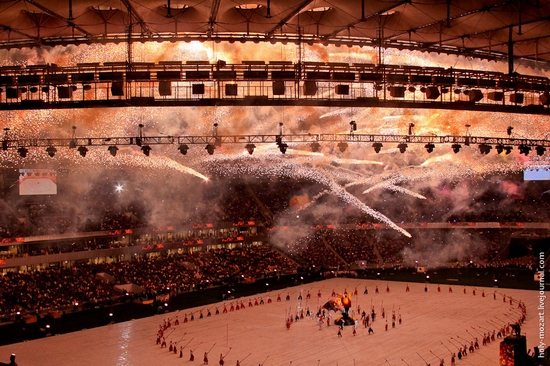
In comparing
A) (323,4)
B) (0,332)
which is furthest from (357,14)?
(0,332)

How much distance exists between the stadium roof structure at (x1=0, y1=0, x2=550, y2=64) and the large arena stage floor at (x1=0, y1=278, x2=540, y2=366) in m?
13.7

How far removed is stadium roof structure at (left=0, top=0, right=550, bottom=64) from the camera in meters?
21.1

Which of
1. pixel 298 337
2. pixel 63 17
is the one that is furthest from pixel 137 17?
pixel 298 337

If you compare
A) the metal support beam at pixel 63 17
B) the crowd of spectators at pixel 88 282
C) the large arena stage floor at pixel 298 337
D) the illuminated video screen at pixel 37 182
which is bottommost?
the large arena stage floor at pixel 298 337

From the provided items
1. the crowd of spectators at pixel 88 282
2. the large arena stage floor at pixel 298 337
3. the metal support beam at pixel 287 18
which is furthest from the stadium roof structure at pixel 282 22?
the crowd of spectators at pixel 88 282

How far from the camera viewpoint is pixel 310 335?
107ft

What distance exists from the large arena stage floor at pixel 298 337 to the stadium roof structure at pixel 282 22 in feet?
45.1

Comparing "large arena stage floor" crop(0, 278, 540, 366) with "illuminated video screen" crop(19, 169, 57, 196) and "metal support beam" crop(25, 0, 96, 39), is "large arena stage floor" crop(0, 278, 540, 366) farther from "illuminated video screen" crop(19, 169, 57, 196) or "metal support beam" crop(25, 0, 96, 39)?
"illuminated video screen" crop(19, 169, 57, 196)

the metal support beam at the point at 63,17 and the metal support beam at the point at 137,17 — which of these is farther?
the metal support beam at the point at 137,17

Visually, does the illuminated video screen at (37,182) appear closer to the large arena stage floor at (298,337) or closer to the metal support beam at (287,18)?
the large arena stage floor at (298,337)

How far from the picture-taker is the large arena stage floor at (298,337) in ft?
90.8

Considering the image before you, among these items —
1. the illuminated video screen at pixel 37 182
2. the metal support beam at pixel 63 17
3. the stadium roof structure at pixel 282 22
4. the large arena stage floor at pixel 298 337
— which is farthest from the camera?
the illuminated video screen at pixel 37 182

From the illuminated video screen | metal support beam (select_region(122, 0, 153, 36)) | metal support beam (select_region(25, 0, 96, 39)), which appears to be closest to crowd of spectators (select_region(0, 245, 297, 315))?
the illuminated video screen

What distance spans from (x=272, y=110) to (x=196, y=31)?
48.8 ft
